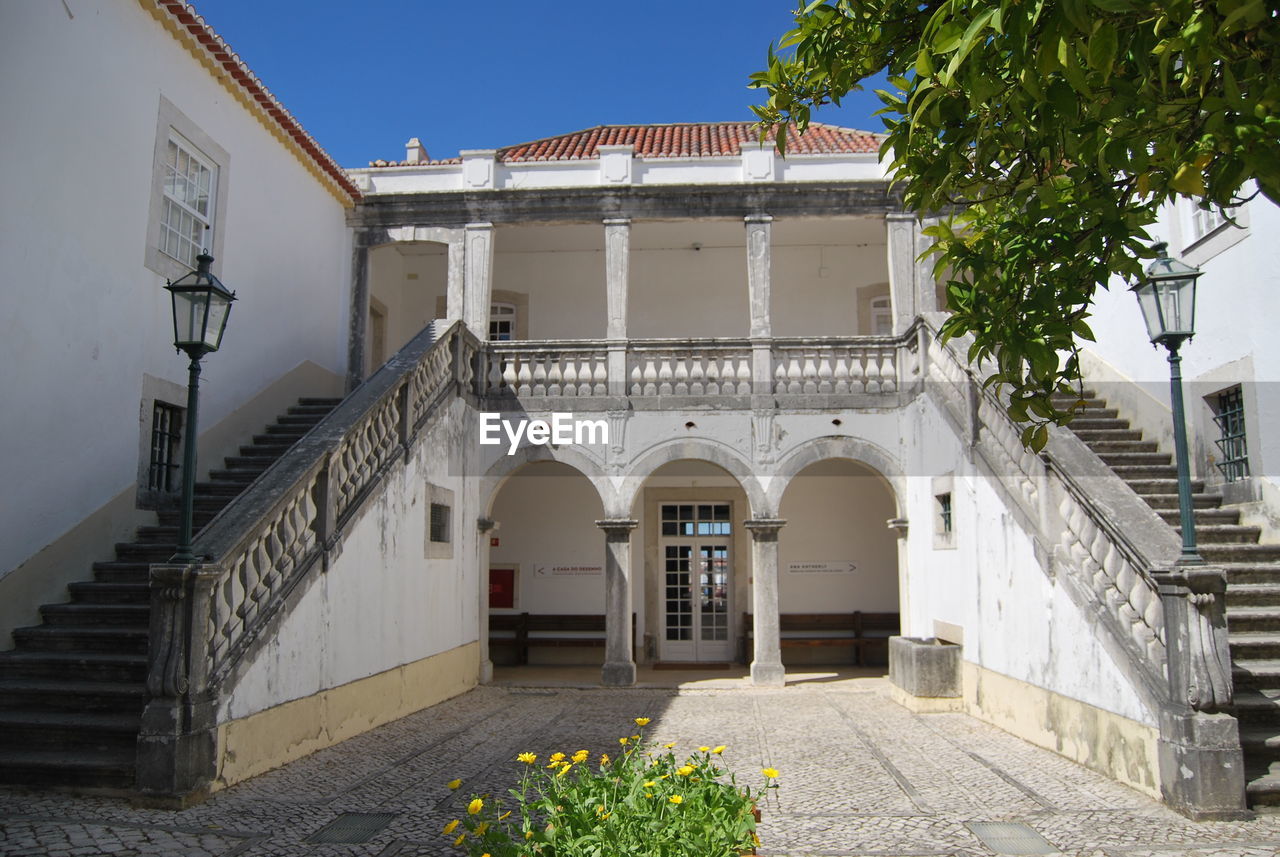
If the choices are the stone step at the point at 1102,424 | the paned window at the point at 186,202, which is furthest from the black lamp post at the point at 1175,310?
the paned window at the point at 186,202

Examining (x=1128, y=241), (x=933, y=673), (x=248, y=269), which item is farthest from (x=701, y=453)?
(x=1128, y=241)

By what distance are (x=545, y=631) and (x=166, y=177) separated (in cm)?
904

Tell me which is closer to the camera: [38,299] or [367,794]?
[367,794]

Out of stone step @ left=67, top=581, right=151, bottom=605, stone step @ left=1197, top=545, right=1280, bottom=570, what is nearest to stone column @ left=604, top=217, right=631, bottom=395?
stone step @ left=67, top=581, right=151, bottom=605

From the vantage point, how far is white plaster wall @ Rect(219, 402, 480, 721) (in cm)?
676

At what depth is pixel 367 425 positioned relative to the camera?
8531 millimetres

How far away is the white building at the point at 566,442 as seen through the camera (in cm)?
639

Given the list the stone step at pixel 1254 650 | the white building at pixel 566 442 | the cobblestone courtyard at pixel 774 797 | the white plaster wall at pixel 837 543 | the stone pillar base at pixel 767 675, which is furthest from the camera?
the white plaster wall at pixel 837 543

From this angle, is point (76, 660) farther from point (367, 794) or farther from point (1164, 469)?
point (1164, 469)

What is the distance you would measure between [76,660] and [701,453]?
7.83 metres

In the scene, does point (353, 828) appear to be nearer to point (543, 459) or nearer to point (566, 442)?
point (543, 459)

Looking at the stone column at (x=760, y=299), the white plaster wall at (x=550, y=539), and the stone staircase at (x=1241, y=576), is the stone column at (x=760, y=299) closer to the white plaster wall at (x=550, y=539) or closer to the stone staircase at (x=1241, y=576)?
the stone staircase at (x=1241, y=576)

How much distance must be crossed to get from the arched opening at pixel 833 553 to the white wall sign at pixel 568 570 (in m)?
3.13

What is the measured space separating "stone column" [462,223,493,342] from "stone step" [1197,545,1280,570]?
903cm
